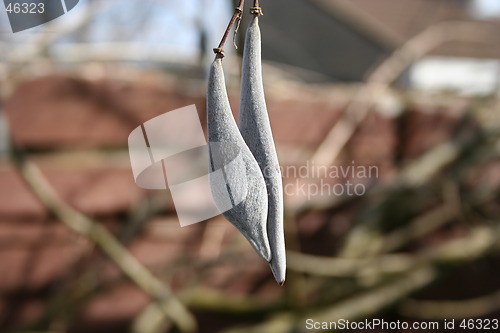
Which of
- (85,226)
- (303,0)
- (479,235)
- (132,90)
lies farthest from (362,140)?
(303,0)

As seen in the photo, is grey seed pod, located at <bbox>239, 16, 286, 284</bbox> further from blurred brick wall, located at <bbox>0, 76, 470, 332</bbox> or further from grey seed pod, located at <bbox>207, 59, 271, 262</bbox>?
blurred brick wall, located at <bbox>0, 76, 470, 332</bbox>

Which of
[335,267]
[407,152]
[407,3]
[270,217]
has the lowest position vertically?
[407,3]

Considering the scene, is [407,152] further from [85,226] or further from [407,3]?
[407,3]

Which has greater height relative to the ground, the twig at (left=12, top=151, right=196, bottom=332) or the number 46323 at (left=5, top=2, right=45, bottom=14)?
the number 46323 at (left=5, top=2, right=45, bottom=14)

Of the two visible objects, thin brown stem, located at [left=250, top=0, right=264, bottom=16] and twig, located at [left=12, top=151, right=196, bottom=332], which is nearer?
thin brown stem, located at [left=250, top=0, right=264, bottom=16]
